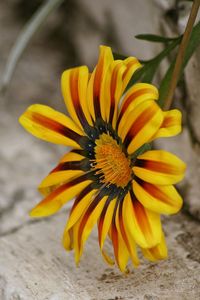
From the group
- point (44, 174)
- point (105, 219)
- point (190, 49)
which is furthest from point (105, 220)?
point (44, 174)

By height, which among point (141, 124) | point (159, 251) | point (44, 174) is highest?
point (141, 124)

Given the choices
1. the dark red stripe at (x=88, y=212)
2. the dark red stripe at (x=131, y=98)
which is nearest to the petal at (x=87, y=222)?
the dark red stripe at (x=88, y=212)

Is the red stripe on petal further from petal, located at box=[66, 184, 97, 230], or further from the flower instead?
petal, located at box=[66, 184, 97, 230]

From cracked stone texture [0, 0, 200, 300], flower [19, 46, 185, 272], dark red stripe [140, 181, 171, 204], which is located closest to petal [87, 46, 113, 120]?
flower [19, 46, 185, 272]

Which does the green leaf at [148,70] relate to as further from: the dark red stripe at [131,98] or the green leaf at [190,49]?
the dark red stripe at [131,98]

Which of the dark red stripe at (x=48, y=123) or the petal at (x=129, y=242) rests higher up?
the dark red stripe at (x=48, y=123)

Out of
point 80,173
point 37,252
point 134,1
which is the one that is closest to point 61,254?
point 37,252

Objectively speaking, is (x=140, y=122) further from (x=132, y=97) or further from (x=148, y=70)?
(x=148, y=70)
